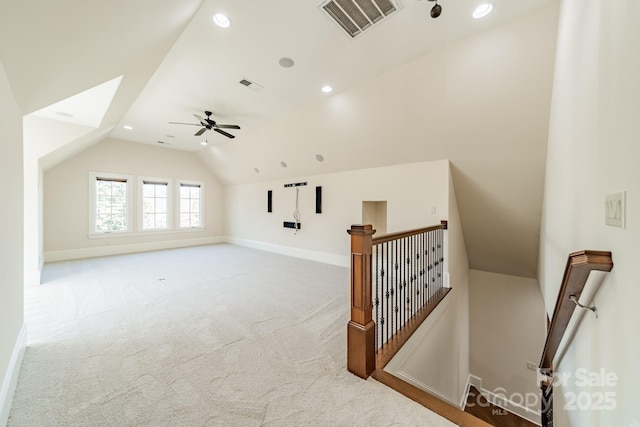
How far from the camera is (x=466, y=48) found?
8.66ft

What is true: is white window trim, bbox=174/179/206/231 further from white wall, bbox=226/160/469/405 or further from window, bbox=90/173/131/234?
white wall, bbox=226/160/469/405

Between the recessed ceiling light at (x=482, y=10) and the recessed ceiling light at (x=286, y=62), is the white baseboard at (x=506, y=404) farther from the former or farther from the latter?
the recessed ceiling light at (x=286, y=62)

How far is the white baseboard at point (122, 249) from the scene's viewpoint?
5.64 m

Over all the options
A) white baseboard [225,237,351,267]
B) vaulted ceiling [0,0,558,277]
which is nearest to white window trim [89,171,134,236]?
vaulted ceiling [0,0,558,277]

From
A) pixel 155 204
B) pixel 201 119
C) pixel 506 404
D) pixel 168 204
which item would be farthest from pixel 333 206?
pixel 155 204

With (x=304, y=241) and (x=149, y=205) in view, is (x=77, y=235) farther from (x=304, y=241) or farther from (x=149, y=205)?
(x=304, y=241)

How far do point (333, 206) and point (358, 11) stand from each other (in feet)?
12.2

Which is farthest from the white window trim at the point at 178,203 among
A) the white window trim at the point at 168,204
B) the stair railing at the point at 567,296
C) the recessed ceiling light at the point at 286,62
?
the stair railing at the point at 567,296

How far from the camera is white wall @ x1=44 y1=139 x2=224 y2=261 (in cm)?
557

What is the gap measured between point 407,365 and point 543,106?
325cm

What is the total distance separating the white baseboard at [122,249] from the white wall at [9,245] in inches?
196

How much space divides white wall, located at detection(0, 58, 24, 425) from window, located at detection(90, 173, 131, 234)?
16.5ft

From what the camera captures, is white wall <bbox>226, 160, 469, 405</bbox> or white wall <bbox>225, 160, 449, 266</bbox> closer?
white wall <bbox>226, 160, 469, 405</bbox>

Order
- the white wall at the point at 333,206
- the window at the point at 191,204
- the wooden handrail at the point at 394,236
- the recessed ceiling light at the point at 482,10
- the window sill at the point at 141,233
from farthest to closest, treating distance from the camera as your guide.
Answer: the window at the point at 191,204 < the window sill at the point at 141,233 < the white wall at the point at 333,206 < the recessed ceiling light at the point at 482,10 < the wooden handrail at the point at 394,236
